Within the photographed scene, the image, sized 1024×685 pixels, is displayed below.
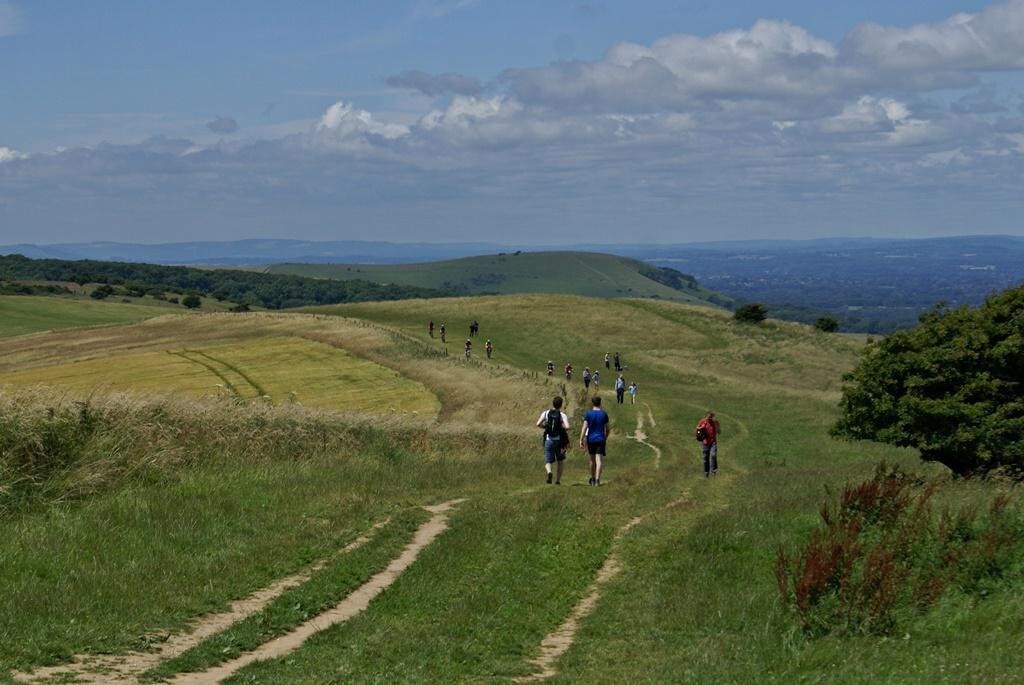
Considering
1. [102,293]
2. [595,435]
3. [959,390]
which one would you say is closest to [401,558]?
[595,435]

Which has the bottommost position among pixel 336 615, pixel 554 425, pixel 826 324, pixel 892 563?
pixel 826 324

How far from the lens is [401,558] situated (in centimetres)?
1520

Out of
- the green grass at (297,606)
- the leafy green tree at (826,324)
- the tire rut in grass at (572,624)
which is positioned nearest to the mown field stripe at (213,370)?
the green grass at (297,606)

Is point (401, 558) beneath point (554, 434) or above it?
beneath

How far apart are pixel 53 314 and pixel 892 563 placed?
131m

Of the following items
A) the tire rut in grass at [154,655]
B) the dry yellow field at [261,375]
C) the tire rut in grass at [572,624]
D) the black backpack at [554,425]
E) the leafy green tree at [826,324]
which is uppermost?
the black backpack at [554,425]

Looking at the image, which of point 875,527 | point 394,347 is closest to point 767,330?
point 394,347

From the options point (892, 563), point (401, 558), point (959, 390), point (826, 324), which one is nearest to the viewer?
point (892, 563)

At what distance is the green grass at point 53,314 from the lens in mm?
118688

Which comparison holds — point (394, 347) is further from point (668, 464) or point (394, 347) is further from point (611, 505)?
point (611, 505)

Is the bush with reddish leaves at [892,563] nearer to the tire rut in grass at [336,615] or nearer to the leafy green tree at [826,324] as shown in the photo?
the tire rut in grass at [336,615]

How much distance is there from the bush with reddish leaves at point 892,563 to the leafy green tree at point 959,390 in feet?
50.1

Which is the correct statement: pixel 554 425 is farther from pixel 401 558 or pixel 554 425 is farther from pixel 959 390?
pixel 959 390

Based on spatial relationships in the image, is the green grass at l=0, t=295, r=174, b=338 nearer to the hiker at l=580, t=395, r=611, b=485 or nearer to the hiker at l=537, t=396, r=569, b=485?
the hiker at l=537, t=396, r=569, b=485
